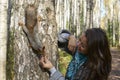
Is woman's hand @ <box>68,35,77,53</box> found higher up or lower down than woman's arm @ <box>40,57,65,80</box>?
higher up

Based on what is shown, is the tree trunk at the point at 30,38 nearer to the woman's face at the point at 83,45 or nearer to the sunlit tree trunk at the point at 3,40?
the woman's face at the point at 83,45

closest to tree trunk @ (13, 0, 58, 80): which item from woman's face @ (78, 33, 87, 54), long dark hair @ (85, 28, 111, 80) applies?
woman's face @ (78, 33, 87, 54)

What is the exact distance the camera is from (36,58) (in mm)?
2748

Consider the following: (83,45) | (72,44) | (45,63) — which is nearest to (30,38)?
(45,63)

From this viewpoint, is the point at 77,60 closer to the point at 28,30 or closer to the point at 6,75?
the point at 28,30

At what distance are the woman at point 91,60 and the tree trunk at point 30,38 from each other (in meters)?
0.11

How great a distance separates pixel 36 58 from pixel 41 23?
31cm

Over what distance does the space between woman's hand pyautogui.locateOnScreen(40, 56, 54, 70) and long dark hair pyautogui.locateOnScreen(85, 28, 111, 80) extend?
34 cm

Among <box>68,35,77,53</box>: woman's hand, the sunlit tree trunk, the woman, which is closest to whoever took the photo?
the woman

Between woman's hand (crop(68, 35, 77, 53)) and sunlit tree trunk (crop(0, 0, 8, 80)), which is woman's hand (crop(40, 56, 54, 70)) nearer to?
woman's hand (crop(68, 35, 77, 53))

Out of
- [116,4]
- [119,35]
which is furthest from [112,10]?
[119,35]

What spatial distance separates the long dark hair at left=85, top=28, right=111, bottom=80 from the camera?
2619mm

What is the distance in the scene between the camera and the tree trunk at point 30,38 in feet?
8.86

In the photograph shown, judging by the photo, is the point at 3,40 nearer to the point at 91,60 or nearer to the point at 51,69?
the point at 51,69
